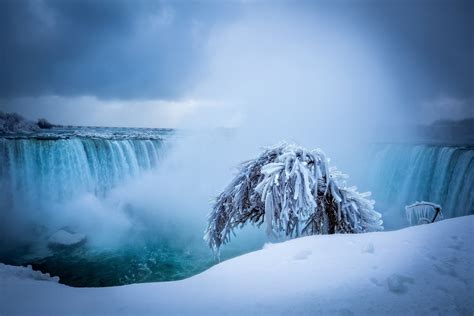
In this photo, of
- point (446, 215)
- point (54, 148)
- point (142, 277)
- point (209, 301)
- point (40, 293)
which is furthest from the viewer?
point (54, 148)

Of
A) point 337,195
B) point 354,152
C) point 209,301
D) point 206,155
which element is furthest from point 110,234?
point 354,152

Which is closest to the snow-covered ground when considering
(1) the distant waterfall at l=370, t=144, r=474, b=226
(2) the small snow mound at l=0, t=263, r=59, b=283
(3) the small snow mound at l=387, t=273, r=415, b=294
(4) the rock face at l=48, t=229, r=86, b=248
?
(3) the small snow mound at l=387, t=273, r=415, b=294

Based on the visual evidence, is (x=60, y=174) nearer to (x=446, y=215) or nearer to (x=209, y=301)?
(x=209, y=301)

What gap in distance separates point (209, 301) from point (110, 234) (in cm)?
1907

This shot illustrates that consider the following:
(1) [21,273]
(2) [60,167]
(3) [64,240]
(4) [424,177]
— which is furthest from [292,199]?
(2) [60,167]

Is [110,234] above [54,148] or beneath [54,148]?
beneath

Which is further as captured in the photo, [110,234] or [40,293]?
[110,234]

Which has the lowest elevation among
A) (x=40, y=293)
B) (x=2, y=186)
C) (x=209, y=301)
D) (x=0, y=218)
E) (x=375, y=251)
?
(x=0, y=218)

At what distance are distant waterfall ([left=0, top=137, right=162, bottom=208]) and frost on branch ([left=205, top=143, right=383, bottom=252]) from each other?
1704 centimetres

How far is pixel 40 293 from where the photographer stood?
1.99 meters

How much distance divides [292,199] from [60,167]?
750 inches

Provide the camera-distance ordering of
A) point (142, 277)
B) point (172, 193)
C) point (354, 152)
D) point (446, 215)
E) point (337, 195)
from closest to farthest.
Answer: point (337, 195) → point (142, 277) → point (446, 215) → point (172, 193) → point (354, 152)

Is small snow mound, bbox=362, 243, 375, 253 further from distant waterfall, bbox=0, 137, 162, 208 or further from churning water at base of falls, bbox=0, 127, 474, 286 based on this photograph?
distant waterfall, bbox=0, 137, 162, 208

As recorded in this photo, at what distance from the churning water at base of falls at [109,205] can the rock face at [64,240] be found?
0.32m
